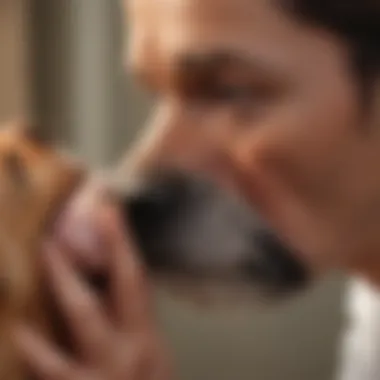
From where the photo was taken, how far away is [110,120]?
4.48 feet

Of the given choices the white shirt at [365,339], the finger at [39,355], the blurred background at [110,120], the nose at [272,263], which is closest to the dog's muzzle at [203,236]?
the nose at [272,263]

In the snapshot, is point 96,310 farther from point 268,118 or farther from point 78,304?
point 268,118

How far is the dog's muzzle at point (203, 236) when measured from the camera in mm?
779

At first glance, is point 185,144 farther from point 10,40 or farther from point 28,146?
point 10,40

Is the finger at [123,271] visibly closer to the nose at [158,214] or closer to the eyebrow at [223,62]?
the nose at [158,214]

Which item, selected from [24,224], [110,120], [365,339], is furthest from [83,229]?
[110,120]

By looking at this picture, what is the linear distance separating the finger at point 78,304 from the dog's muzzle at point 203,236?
60 millimetres

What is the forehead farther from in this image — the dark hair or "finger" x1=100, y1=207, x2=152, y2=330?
"finger" x1=100, y1=207, x2=152, y2=330

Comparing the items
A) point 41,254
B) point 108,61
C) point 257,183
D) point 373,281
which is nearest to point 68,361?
point 41,254

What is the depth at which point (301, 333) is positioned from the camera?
4.57ft

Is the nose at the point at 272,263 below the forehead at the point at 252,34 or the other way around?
below

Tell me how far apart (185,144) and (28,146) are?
0.12m

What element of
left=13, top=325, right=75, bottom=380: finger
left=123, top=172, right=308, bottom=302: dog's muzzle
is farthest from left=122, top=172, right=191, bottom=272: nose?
left=13, top=325, right=75, bottom=380: finger

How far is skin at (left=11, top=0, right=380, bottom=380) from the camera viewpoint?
0.76 meters
